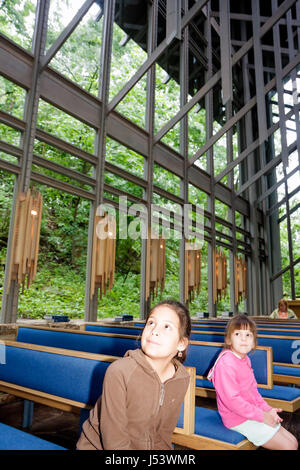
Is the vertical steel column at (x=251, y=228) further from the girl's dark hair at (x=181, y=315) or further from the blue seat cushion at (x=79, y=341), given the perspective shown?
→ the girl's dark hair at (x=181, y=315)

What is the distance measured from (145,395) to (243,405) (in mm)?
667

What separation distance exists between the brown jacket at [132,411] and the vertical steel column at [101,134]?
13.6 ft

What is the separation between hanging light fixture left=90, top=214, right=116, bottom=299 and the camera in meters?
5.28

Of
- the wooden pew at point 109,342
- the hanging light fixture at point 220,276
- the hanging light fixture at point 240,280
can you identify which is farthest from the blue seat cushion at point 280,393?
the hanging light fixture at point 240,280

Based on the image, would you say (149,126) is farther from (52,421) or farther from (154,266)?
(52,421)

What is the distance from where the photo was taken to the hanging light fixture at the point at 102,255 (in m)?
5.28

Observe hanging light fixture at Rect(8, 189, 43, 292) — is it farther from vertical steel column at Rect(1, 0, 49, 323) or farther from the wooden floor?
the wooden floor

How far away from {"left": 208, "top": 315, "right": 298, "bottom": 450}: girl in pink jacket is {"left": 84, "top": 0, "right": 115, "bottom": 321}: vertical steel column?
371 cm

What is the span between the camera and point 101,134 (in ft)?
19.1

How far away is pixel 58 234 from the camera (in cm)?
672

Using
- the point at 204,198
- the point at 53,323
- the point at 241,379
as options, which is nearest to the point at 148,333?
the point at 241,379
